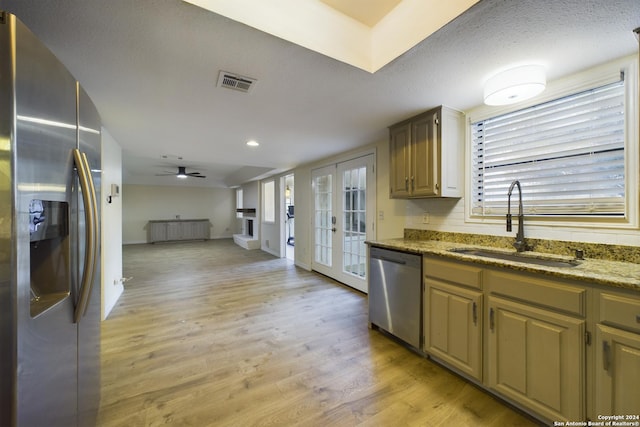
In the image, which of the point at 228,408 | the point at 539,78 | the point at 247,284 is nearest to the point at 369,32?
the point at 539,78

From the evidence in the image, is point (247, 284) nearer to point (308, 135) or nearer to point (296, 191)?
point (296, 191)

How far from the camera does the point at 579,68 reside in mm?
1660

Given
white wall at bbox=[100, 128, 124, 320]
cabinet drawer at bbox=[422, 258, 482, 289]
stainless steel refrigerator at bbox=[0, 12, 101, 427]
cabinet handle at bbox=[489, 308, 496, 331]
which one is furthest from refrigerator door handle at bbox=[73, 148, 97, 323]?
cabinet handle at bbox=[489, 308, 496, 331]

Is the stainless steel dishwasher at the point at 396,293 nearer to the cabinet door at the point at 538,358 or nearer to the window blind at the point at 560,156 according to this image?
the cabinet door at the point at 538,358

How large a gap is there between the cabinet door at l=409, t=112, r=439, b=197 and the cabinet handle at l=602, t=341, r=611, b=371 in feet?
4.53

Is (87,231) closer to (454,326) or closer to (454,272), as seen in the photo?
(454,272)

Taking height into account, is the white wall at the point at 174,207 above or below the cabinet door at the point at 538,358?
above

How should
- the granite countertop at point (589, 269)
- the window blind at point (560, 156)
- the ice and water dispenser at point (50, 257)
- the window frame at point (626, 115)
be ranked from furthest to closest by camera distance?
the window blind at point (560, 156), the window frame at point (626, 115), the granite countertop at point (589, 269), the ice and water dispenser at point (50, 257)

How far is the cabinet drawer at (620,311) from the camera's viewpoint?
112 cm

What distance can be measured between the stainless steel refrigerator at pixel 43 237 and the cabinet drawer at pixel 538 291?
7.11 ft

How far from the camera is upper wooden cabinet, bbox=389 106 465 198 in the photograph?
7.45 feet

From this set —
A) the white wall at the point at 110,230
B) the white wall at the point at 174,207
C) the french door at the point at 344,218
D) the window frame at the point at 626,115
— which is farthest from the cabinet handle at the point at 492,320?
the white wall at the point at 174,207

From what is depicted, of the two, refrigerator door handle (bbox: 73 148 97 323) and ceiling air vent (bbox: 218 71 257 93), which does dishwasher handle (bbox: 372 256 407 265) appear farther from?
refrigerator door handle (bbox: 73 148 97 323)

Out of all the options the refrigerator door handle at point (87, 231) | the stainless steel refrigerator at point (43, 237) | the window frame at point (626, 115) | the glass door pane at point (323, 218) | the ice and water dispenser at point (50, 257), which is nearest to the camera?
the stainless steel refrigerator at point (43, 237)
